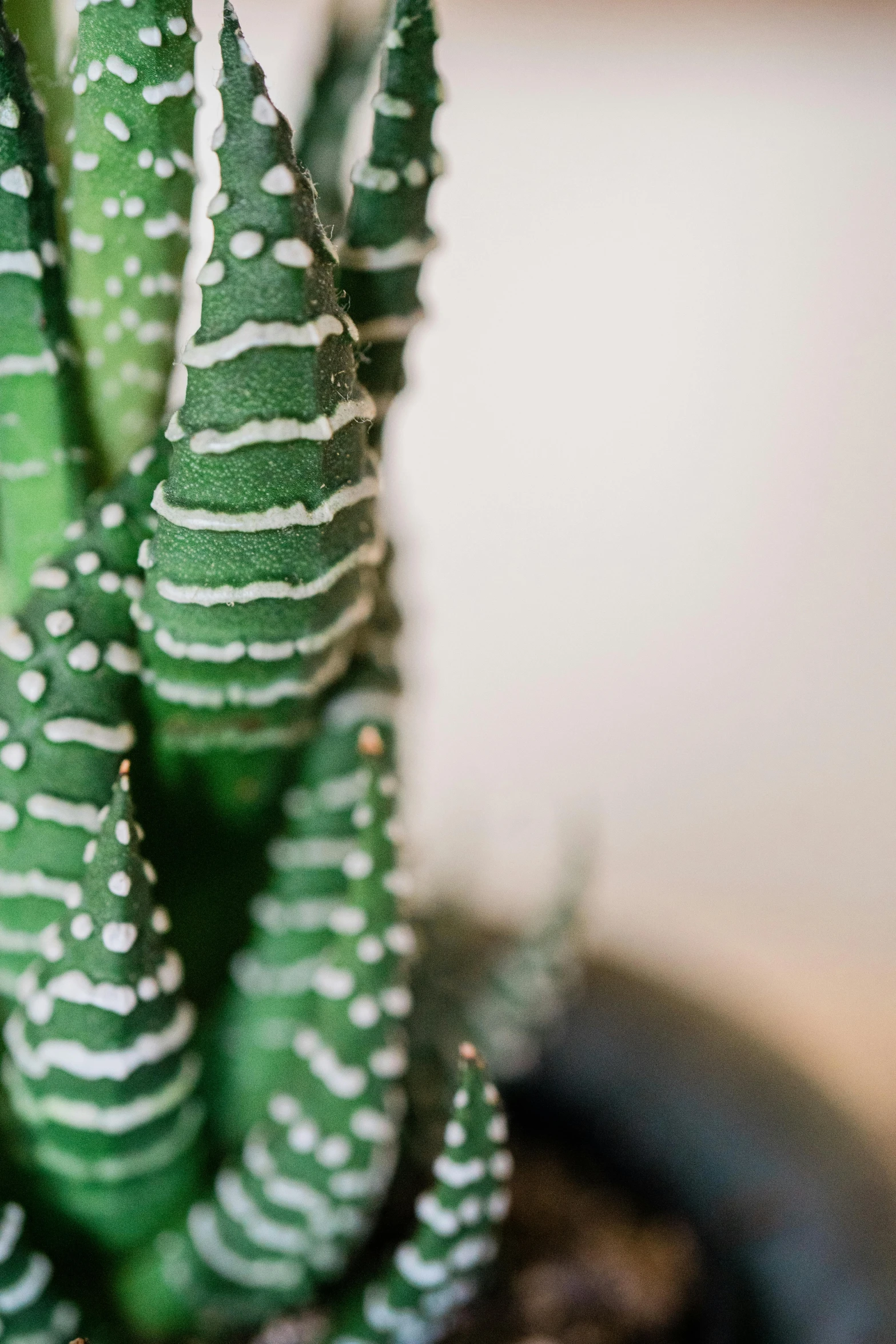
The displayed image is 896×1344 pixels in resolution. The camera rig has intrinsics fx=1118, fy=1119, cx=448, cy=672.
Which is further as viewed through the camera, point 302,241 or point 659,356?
point 659,356

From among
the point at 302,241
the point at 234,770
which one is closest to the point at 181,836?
the point at 234,770

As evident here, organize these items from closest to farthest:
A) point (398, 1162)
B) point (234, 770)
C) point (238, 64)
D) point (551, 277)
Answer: point (238, 64) < point (234, 770) < point (398, 1162) < point (551, 277)

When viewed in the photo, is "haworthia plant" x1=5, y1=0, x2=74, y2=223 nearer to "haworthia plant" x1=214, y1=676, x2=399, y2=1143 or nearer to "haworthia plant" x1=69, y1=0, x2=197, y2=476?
"haworthia plant" x1=69, y1=0, x2=197, y2=476

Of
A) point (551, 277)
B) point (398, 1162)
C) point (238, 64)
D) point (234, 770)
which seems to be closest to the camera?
point (238, 64)

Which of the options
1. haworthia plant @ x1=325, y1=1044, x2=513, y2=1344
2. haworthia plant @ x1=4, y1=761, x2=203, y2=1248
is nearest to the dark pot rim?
haworthia plant @ x1=325, y1=1044, x2=513, y2=1344

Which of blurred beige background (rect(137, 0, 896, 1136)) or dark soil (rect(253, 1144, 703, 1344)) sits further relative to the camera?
blurred beige background (rect(137, 0, 896, 1136))

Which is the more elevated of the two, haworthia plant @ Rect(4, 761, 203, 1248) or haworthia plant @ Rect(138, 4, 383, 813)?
haworthia plant @ Rect(138, 4, 383, 813)

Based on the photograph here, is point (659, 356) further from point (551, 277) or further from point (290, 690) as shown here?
point (290, 690)
